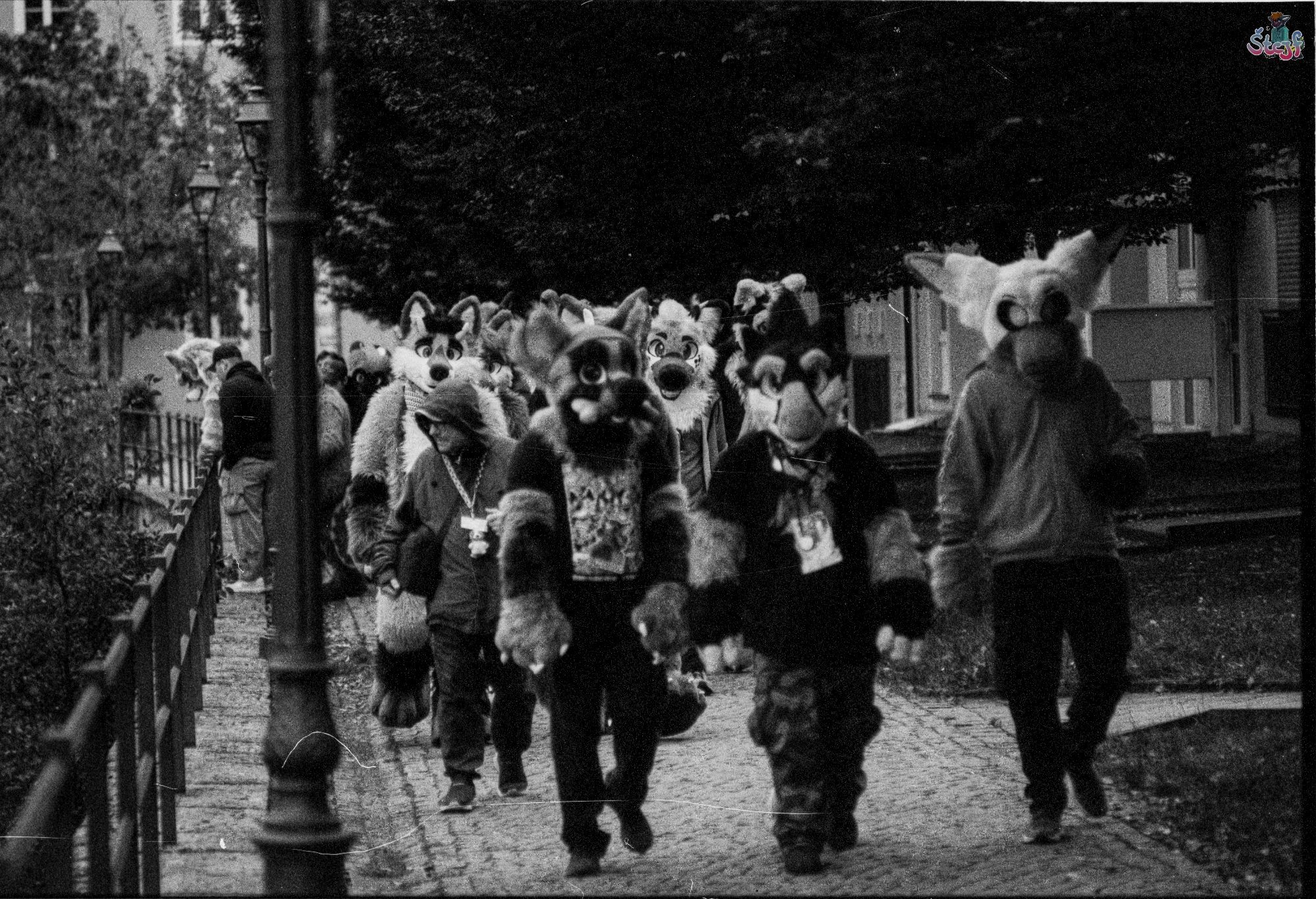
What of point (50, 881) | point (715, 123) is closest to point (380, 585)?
point (715, 123)

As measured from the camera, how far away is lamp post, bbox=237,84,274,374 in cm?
923

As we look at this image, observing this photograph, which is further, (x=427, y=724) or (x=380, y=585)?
(x=427, y=724)

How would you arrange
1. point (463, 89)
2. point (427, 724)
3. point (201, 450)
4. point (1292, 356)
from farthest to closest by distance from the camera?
point (201, 450) < point (427, 724) < point (463, 89) < point (1292, 356)

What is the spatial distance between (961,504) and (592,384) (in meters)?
1.21

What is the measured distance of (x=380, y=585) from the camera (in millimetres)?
7922

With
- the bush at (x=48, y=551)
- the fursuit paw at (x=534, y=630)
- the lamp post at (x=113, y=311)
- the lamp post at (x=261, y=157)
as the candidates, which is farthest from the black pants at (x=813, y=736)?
the lamp post at (x=113, y=311)

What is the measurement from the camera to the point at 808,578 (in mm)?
6176

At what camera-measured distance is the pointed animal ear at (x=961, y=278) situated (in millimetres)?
6121

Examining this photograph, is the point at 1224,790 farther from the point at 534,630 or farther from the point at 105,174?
the point at 105,174

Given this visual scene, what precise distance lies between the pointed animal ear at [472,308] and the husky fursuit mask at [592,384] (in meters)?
1.33

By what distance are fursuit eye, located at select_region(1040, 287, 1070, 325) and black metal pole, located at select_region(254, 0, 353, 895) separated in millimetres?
2185

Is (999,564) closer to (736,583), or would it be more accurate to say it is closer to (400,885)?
(736,583)

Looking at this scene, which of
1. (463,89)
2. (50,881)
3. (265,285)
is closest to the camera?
(50,881)

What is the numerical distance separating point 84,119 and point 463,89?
23.6 meters
